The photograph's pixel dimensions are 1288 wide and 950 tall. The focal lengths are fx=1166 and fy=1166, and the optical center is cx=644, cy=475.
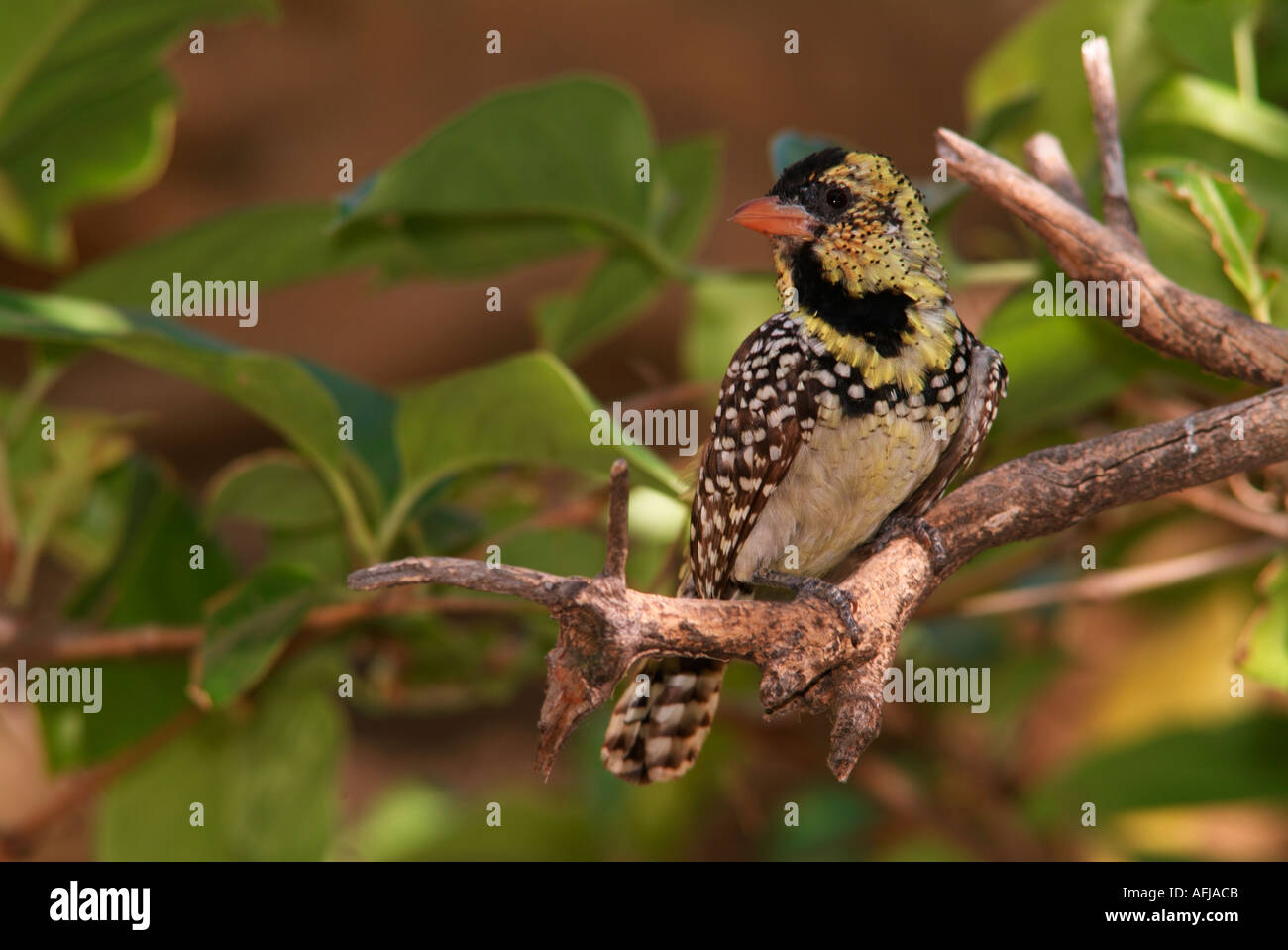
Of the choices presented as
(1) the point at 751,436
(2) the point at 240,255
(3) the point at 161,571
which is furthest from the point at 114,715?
(1) the point at 751,436

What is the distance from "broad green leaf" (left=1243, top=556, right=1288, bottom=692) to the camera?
1598 mm

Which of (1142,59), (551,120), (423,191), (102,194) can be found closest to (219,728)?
(102,194)

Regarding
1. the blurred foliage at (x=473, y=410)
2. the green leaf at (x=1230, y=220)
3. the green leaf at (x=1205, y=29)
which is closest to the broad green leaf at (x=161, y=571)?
the blurred foliage at (x=473, y=410)

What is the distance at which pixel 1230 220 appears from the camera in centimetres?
151

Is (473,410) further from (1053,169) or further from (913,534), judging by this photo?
(1053,169)

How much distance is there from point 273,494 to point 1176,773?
6.33 feet

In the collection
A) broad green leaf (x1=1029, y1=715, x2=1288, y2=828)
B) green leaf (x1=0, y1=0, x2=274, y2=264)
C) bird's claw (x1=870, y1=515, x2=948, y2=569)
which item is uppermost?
green leaf (x1=0, y1=0, x2=274, y2=264)

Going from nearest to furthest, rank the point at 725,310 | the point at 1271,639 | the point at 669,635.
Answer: the point at 669,635 < the point at 1271,639 < the point at 725,310

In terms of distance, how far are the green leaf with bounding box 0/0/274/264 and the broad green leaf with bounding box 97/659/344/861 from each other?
1165 mm

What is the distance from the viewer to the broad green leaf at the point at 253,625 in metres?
1.66

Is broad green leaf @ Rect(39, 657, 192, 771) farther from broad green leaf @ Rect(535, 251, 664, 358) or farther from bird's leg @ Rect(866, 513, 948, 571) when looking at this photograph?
Result: bird's leg @ Rect(866, 513, 948, 571)

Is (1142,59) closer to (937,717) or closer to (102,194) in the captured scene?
(937,717)

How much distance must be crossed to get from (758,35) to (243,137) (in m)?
2.01

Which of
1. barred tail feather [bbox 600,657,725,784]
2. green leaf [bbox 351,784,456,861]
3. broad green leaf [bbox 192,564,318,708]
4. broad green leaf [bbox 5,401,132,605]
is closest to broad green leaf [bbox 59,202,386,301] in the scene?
broad green leaf [bbox 5,401,132,605]
